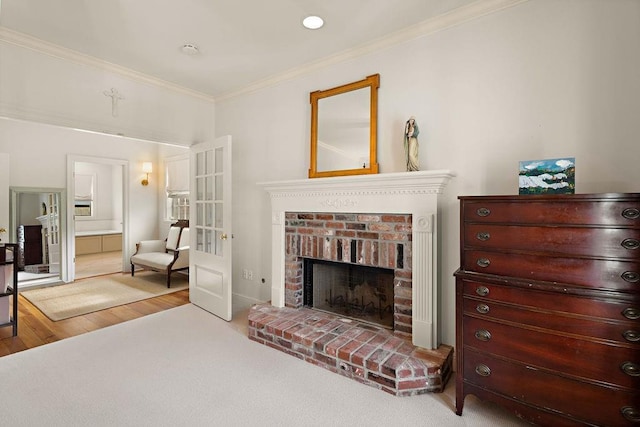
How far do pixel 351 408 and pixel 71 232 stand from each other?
5374 mm

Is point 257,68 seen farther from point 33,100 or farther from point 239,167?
point 33,100

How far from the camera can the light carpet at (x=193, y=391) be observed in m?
1.82

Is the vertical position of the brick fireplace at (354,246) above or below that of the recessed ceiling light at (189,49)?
below

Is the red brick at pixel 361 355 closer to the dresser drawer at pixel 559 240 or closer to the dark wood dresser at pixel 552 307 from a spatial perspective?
the dark wood dresser at pixel 552 307

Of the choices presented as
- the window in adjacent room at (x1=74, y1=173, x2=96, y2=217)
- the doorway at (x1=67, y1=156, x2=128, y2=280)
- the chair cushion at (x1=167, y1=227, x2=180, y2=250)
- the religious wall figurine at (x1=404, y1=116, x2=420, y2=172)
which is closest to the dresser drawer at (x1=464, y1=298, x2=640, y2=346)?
the religious wall figurine at (x1=404, y1=116, x2=420, y2=172)

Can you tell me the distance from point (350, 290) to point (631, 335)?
1.97 meters

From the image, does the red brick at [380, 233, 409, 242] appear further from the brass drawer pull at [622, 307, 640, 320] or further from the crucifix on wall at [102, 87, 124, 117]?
the crucifix on wall at [102, 87, 124, 117]

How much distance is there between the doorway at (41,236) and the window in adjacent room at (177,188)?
5.44 ft

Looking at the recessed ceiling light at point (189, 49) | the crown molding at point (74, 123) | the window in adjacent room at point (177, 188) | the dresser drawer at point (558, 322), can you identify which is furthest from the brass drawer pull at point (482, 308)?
the window in adjacent room at point (177, 188)

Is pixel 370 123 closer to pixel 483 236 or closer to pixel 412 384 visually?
pixel 483 236

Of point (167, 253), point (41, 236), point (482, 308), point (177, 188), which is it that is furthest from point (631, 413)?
point (41, 236)

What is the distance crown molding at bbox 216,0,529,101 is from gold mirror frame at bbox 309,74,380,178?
0.26m

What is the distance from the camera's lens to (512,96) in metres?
2.16

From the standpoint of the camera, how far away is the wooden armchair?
16.0 ft
